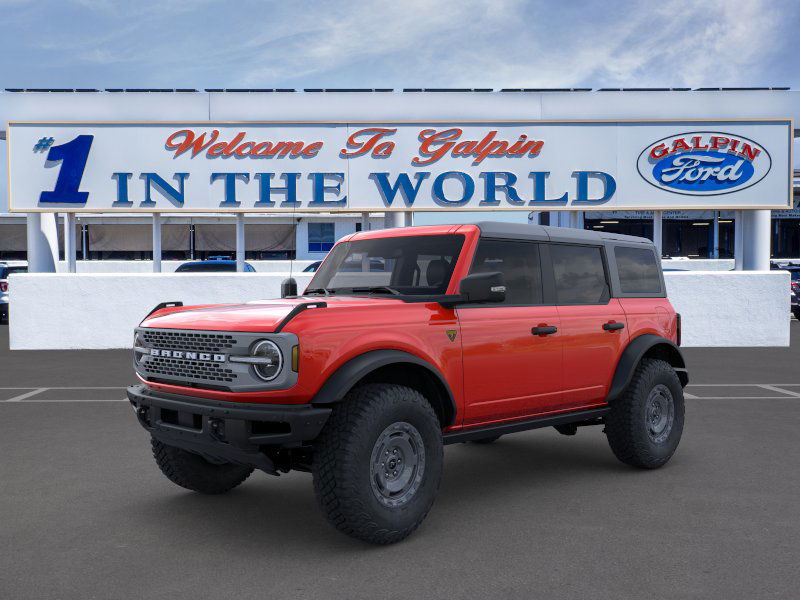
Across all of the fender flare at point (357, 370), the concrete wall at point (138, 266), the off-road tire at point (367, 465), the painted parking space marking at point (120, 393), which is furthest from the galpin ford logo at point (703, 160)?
the concrete wall at point (138, 266)

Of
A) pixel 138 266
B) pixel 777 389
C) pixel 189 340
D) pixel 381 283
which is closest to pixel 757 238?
pixel 777 389

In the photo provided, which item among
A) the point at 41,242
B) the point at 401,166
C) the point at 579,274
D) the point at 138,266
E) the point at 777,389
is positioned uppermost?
the point at 401,166

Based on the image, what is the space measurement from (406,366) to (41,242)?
14.9m

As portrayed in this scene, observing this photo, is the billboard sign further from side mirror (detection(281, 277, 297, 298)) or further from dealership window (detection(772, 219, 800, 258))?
dealership window (detection(772, 219, 800, 258))

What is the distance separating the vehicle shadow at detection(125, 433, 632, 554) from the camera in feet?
15.0

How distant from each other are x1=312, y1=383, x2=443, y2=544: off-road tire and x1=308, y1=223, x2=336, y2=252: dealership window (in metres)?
33.5

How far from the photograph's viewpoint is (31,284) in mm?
15672

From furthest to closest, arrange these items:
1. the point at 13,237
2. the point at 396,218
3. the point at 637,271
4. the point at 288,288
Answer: the point at 13,237 < the point at 396,218 < the point at 637,271 < the point at 288,288

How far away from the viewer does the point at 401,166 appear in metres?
16.0

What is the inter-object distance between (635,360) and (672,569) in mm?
2301

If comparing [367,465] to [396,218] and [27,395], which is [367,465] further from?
[396,218]

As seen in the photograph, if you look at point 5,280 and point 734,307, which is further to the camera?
point 5,280

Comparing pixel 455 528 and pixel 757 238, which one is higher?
pixel 757 238

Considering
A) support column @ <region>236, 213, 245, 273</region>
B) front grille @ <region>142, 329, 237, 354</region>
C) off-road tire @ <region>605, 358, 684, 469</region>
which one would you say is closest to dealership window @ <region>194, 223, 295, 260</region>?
support column @ <region>236, 213, 245, 273</region>
